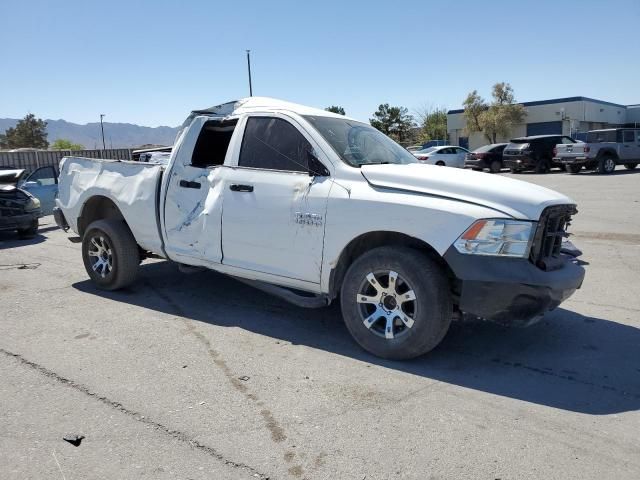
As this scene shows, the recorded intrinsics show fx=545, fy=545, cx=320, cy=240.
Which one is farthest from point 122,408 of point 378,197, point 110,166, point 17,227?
point 17,227

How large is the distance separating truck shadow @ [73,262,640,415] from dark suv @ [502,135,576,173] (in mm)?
22018

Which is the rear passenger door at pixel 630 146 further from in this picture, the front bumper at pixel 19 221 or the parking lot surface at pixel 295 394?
the front bumper at pixel 19 221

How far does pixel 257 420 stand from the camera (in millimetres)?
3350

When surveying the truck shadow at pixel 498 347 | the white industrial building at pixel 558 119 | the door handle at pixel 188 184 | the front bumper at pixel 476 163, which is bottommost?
the truck shadow at pixel 498 347

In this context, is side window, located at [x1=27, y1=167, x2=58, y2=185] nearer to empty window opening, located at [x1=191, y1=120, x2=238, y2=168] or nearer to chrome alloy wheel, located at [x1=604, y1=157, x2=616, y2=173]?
empty window opening, located at [x1=191, y1=120, x2=238, y2=168]

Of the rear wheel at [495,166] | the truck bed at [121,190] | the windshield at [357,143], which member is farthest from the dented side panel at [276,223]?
the rear wheel at [495,166]

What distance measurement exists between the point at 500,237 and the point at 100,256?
455 cm

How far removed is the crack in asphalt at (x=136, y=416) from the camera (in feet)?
9.48

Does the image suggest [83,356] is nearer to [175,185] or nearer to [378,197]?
[175,185]

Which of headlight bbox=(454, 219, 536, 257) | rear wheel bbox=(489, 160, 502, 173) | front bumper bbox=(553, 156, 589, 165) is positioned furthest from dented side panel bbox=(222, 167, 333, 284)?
rear wheel bbox=(489, 160, 502, 173)

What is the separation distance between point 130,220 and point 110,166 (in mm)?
742

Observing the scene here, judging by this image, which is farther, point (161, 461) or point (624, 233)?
→ point (624, 233)

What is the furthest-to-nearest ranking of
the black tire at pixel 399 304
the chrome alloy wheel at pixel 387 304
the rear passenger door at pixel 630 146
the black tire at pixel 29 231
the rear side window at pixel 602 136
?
1. the rear passenger door at pixel 630 146
2. the rear side window at pixel 602 136
3. the black tire at pixel 29 231
4. the chrome alloy wheel at pixel 387 304
5. the black tire at pixel 399 304

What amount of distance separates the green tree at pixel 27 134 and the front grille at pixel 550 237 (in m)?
67.6
